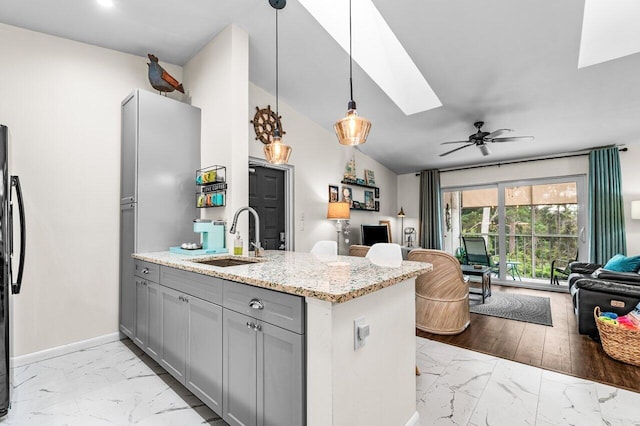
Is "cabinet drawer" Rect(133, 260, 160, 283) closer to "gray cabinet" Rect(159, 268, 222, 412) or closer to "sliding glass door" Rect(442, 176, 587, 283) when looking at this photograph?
"gray cabinet" Rect(159, 268, 222, 412)

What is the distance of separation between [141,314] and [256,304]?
164 cm

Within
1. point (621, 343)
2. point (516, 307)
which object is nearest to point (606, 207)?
point (516, 307)

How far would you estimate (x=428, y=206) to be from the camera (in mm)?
6367

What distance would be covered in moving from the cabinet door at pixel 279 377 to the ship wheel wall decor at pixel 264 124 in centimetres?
290

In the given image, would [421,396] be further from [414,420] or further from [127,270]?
[127,270]

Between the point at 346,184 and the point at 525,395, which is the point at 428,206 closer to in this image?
the point at 346,184

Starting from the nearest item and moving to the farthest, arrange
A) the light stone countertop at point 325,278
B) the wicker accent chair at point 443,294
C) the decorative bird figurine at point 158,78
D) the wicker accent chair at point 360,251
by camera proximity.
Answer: the light stone countertop at point 325,278 < the decorative bird figurine at point 158,78 < the wicker accent chair at point 443,294 < the wicker accent chair at point 360,251

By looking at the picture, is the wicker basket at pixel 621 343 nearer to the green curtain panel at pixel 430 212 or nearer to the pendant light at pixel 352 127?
the pendant light at pixel 352 127

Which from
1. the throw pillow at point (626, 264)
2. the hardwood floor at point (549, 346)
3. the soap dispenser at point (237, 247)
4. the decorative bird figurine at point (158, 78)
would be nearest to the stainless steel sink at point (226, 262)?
the soap dispenser at point (237, 247)

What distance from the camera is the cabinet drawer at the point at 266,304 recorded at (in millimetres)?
1192

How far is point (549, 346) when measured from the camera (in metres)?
2.75

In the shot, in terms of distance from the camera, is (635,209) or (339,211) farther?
(339,211)

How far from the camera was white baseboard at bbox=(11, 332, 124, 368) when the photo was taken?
2.36 metres

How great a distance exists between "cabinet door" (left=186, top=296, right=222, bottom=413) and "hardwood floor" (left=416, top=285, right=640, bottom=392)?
7.28 ft
